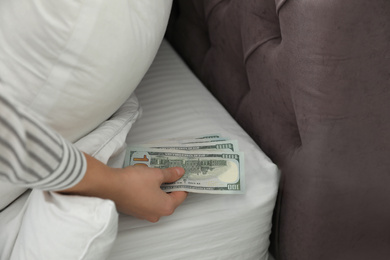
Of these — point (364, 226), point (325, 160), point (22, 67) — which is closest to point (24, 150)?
point (22, 67)

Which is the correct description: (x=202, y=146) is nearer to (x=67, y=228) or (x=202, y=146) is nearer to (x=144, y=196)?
(x=144, y=196)

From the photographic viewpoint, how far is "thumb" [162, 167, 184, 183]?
723 mm

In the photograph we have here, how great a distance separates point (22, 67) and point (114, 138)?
0.62ft

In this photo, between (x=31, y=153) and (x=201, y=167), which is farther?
(x=201, y=167)

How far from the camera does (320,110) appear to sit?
66 cm

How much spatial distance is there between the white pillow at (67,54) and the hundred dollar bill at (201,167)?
0.14 metres

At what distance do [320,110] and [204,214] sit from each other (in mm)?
256

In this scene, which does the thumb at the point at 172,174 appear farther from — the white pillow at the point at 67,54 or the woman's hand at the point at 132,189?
the white pillow at the point at 67,54

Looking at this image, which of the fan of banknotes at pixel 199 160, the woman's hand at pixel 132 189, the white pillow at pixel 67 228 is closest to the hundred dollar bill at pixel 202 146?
→ the fan of banknotes at pixel 199 160

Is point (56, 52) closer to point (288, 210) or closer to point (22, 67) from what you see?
point (22, 67)

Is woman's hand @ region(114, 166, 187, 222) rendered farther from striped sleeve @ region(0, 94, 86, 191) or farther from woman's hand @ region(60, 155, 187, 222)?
striped sleeve @ region(0, 94, 86, 191)

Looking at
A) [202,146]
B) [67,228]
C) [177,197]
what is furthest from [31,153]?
[202,146]

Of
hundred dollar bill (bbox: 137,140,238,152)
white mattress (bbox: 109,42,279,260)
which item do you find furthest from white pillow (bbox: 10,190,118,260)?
hundred dollar bill (bbox: 137,140,238,152)

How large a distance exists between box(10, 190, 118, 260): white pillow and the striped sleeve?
5 centimetres
